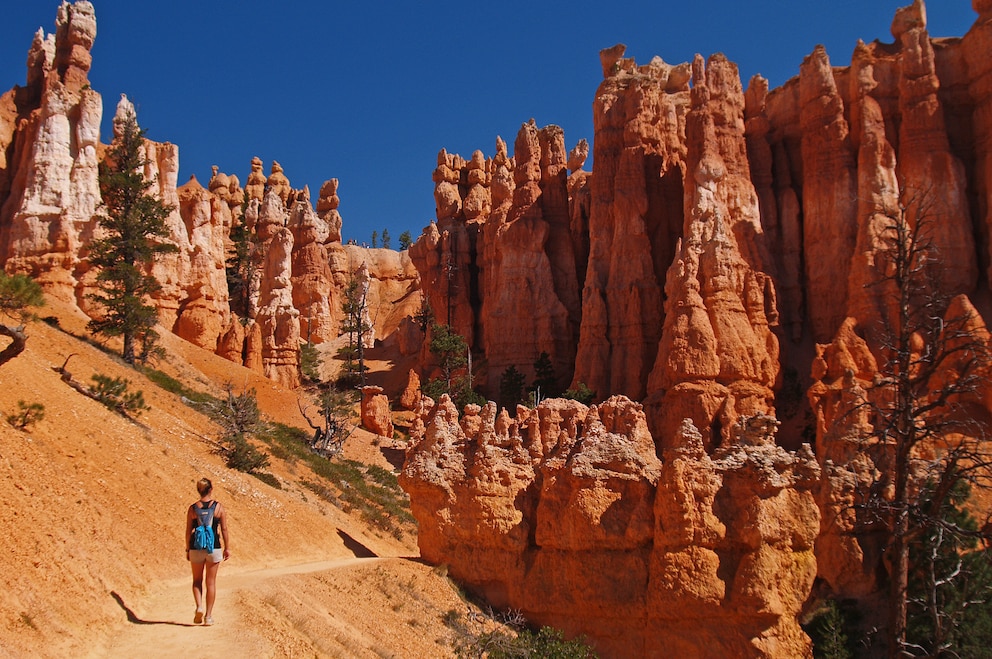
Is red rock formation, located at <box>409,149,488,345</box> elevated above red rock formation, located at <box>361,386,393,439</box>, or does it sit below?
above

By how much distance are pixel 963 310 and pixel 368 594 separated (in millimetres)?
25316

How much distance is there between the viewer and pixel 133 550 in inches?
501

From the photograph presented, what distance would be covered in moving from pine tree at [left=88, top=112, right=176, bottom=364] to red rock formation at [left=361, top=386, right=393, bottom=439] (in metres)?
11.8

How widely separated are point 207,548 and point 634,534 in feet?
23.8

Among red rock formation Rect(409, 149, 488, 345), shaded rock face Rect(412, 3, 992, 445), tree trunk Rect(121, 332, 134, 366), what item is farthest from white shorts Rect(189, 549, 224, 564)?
red rock formation Rect(409, 149, 488, 345)

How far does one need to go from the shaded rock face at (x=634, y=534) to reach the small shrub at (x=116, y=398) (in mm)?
7564

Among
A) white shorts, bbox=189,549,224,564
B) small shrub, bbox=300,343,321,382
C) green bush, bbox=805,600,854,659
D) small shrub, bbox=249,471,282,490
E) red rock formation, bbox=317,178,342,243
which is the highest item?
red rock formation, bbox=317,178,342,243

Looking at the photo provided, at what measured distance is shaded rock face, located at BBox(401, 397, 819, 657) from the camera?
45.5 ft

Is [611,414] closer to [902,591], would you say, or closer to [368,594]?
[368,594]

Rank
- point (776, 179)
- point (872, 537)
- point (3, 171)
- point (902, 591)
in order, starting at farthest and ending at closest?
point (776, 179) → point (3, 171) → point (872, 537) → point (902, 591)

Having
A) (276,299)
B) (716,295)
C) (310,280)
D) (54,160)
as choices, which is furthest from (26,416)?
(310,280)

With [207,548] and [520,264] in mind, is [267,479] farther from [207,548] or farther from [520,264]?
[520,264]

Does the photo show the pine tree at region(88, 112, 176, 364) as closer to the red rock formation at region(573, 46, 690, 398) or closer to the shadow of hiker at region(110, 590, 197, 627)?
the shadow of hiker at region(110, 590, 197, 627)

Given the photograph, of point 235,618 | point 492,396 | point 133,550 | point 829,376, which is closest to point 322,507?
point 133,550
